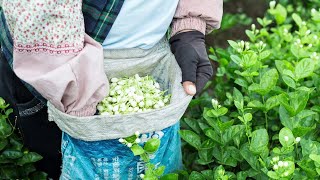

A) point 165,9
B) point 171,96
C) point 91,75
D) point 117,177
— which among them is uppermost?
point 165,9

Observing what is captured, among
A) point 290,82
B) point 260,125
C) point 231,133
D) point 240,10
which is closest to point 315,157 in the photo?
point 231,133

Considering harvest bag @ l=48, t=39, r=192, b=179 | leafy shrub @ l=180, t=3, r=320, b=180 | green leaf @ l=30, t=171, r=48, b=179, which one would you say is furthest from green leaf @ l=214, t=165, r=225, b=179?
green leaf @ l=30, t=171, r=48, b=179

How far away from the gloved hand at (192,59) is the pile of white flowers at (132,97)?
0.10 metres

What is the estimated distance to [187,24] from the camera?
2082 mm

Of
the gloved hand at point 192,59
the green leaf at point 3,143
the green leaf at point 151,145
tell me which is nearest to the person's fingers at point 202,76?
the gloved hand at point 192,59

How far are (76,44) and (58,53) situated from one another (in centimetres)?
6

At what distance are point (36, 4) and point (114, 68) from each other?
0.39 m

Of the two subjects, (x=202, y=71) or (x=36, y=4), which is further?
(x=202, y=71)

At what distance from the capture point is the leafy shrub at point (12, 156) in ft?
7.22

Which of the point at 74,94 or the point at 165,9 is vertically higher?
the point at 165,9

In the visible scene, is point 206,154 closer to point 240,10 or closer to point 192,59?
point 192,59

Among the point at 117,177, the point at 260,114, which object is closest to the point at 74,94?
the point at 117,177

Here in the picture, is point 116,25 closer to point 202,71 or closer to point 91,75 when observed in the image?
point 91,75

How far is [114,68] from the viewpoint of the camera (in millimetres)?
2008
